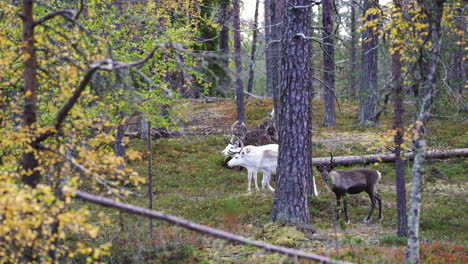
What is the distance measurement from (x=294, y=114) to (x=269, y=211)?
178 inches

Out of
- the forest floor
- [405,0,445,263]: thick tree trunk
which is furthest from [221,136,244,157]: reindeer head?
[405,0,445,263]: thick tree trunk

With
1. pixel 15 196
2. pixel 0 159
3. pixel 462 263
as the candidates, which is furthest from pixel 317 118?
pixel 15 196

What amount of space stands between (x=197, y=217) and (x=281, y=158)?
13.8 ft

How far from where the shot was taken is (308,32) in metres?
12.1

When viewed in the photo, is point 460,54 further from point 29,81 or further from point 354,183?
point 29,81

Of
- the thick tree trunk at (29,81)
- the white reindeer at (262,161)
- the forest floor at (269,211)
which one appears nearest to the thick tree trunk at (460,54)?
the forest floor at (269,211)

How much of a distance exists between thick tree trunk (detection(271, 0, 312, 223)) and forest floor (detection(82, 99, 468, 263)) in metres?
0.73

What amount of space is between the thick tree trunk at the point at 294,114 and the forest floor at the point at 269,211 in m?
0.73

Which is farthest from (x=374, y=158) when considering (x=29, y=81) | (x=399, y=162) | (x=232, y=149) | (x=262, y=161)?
(x=29, y=81)

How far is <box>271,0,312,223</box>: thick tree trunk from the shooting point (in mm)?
12000

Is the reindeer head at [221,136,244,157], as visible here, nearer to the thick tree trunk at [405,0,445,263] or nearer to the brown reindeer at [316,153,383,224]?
the brown reindeer at [316,153,383,224]

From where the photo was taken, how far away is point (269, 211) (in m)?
15.4

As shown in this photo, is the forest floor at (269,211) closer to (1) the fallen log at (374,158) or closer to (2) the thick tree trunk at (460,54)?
(1) the fallen log at (374,158)

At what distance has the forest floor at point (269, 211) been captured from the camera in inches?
411
